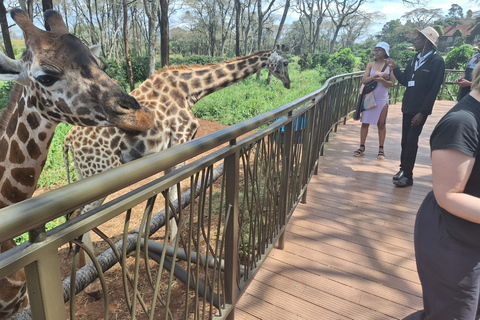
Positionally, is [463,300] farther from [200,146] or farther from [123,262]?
[123,262]

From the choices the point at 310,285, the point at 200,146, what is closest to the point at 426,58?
the point at 310,285

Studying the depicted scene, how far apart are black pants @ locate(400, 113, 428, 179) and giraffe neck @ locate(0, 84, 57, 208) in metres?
3.81

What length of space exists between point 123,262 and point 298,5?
111ft

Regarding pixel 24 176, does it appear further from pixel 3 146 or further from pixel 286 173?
pixel 286 173

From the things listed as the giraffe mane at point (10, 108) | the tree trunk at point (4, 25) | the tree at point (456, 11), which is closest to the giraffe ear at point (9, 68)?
the giraffe mane at point (10, 108)

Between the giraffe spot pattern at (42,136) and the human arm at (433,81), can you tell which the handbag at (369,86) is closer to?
the human arm at (433,81)

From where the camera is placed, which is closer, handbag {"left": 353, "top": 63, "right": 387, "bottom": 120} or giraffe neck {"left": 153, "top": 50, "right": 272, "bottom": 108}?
giraffe neck {"left": 153, "top": 50, "right": 272, "bottom": 108}

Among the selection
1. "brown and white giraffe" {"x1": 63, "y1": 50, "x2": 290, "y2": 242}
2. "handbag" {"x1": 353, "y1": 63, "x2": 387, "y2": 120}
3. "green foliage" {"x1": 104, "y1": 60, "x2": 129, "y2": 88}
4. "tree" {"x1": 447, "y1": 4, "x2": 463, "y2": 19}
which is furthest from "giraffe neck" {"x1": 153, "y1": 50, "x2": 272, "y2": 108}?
"tree" {"x1": 447, "y1": 4, "x2": 463, "y2": 19}

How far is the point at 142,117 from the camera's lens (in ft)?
7.06

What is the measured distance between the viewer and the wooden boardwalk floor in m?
2.24

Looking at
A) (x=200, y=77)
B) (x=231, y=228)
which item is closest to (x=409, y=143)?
(x=200, y=77)

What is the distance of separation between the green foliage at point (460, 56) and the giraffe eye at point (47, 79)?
65.3 ft

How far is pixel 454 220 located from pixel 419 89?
2.86 meters

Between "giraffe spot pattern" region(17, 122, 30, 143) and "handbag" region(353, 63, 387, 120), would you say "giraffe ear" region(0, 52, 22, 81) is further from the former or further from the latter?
"handbag" region(353, 63, 387, 120)
